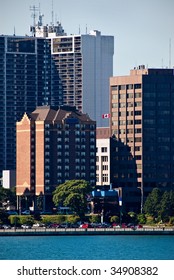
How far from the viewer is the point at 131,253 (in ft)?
650

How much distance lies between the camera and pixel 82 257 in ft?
609
